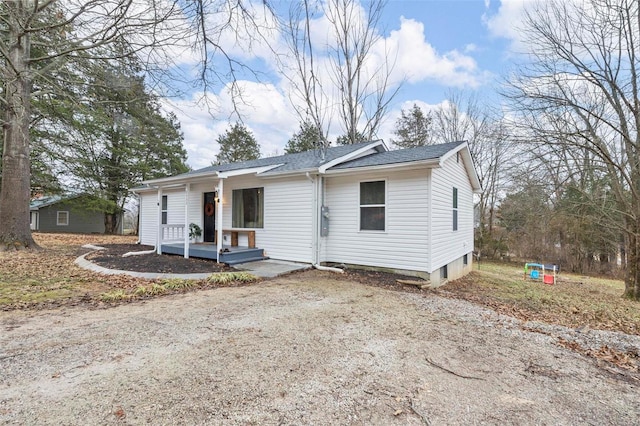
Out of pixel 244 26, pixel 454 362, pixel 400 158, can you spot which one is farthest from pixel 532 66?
pixel 454 362

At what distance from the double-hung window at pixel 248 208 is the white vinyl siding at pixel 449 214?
5270 mm

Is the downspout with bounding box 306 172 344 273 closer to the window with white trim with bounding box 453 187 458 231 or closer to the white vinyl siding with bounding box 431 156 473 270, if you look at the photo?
the white vinyl siding with bounding box 431 156 473 270

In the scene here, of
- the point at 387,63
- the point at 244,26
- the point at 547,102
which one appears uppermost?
the point at 387,63

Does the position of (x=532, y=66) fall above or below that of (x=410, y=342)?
above

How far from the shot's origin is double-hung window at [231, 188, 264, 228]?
9714mm

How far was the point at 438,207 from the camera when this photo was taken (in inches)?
313

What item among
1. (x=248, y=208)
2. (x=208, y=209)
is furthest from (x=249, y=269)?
(x=208, y=209)

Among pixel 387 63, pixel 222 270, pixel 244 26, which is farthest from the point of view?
pixel 387 63

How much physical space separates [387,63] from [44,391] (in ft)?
57.2

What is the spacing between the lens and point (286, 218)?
29.6ft

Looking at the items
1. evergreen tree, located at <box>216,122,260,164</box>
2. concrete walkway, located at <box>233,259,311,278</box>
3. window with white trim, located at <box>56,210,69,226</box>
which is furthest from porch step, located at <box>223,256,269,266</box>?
window with white trim, located at <box>56,210,69,226</box>

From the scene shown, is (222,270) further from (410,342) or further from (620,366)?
(620,366)

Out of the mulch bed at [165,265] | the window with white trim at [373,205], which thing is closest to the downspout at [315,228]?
the window with white trim at [373,205]

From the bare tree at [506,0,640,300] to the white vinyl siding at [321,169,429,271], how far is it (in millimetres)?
4764
